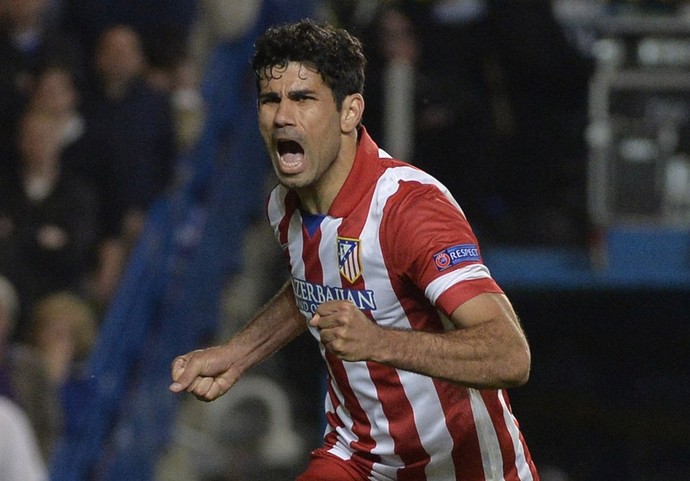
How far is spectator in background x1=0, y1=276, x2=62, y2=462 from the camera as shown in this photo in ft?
21.1

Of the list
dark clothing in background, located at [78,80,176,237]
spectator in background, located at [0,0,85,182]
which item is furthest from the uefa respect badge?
spectator in background, located at [0,0,85,182]

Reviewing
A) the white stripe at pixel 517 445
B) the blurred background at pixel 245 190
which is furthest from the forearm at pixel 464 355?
the blurred background at pixel 245 190

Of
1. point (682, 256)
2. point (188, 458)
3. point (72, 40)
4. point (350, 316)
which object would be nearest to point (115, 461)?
point (188, 458)

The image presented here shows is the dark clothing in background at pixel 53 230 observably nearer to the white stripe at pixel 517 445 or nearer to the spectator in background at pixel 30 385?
the spectator in background at pixel 30 385

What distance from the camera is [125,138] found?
775cm

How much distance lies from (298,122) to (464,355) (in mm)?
789

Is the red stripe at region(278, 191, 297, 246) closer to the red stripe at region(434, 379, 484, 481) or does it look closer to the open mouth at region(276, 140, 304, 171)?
the open mouth at region(276, 140, 304, 171)

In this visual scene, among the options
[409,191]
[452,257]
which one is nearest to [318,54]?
[409,191]

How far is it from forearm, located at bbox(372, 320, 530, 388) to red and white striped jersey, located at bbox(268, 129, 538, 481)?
0.19m

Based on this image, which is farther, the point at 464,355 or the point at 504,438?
the point at 504,438

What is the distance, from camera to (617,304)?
8711 mm

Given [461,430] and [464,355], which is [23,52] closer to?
[461,430]

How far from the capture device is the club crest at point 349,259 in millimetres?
3725

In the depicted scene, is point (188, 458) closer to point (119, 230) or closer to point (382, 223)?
point (119, 230)
